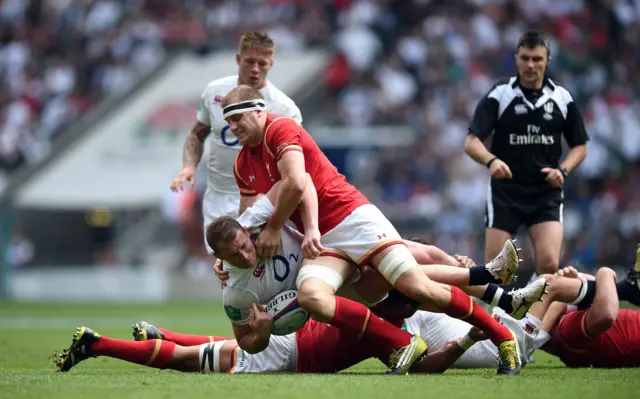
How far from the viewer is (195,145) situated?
32.6 ft

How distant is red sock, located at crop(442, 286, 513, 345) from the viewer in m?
7.50

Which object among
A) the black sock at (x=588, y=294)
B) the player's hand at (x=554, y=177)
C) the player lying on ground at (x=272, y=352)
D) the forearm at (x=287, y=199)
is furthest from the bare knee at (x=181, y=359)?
the player's hand at (x=554, y=177)

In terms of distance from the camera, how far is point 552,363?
929 cm

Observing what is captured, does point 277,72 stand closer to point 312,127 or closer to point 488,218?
point 312,127

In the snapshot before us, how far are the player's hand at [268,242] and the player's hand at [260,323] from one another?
39 centimetres

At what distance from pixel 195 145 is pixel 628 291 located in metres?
4.07

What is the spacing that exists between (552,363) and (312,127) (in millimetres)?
14318

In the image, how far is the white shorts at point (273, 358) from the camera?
8.01 meters

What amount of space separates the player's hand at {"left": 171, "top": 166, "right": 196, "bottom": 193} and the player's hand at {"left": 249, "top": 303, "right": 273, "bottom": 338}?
1878 mm

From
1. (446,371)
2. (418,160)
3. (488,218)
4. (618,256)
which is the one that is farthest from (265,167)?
(418,160)

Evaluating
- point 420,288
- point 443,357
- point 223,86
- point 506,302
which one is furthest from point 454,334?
point 223,86

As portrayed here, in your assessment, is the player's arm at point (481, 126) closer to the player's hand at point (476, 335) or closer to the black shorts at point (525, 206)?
the black shorts at point (525, 206)

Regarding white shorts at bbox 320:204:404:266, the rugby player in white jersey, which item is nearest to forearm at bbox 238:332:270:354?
white shorts at bbox 320:204:404:266

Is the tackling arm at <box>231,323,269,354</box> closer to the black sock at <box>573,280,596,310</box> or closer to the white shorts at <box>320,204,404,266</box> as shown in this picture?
the white shorts at <box>320,204,404,266</box>
